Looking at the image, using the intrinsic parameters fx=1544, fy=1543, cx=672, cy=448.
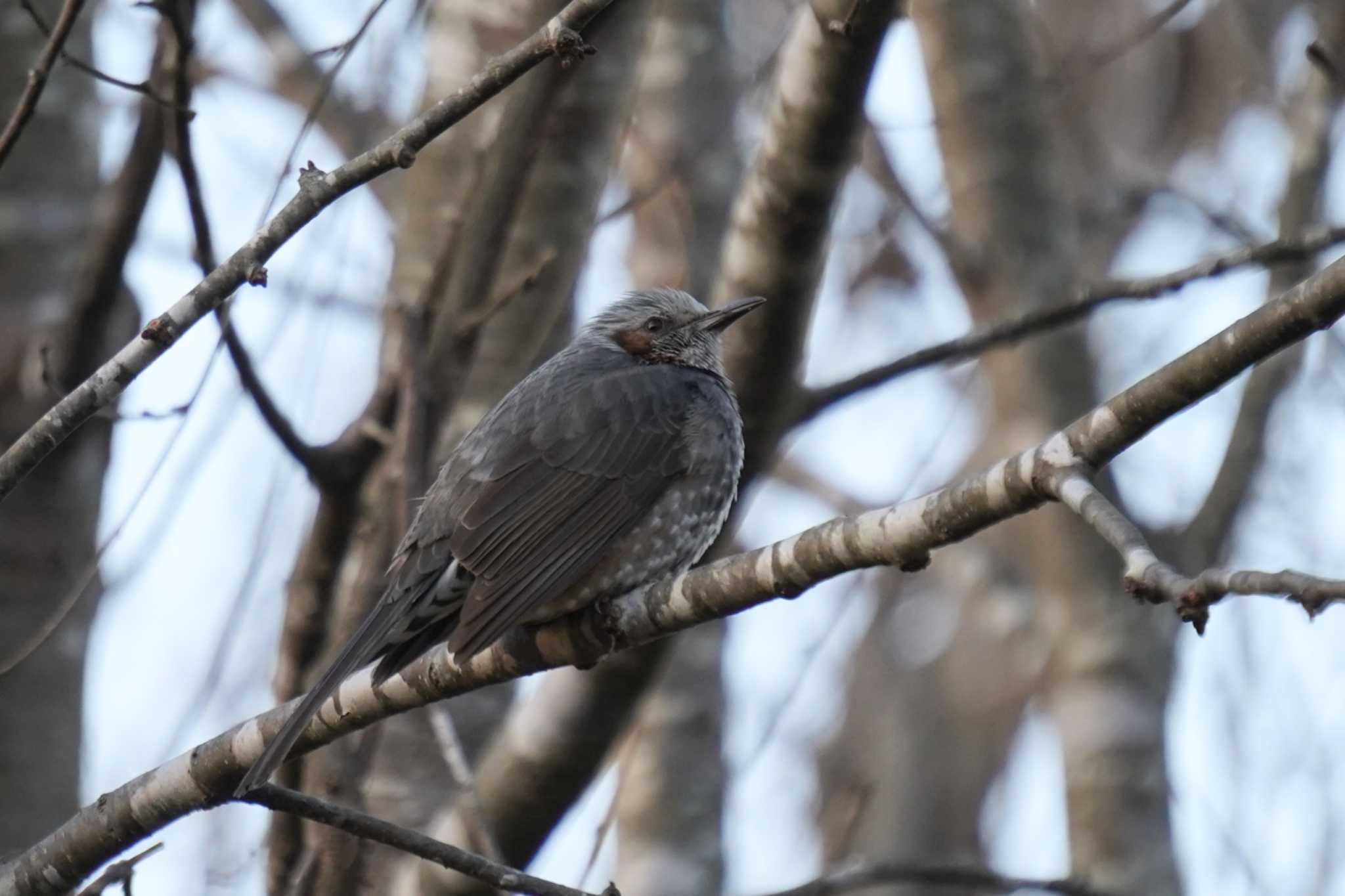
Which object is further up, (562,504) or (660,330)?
(660,330)

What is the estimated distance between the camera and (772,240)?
4.67 meters

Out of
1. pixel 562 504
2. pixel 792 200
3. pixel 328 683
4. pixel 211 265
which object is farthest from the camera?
pixel 792 200

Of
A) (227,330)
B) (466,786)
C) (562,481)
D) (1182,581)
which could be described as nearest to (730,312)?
(562,481)

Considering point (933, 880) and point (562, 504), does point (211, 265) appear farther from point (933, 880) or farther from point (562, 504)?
point (933, 880)

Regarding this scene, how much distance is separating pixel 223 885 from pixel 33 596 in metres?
1.15

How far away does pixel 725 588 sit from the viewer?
311cm

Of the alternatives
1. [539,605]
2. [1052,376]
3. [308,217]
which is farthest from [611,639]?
[1052,376]

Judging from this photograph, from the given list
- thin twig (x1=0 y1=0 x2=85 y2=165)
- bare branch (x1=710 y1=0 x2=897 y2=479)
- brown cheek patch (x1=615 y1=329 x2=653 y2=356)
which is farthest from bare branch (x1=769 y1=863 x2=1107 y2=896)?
thin twig (x1=0 y1=0 x2=85 y2=165)

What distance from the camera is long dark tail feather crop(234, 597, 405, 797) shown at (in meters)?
3.16

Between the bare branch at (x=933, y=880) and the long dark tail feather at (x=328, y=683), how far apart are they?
140 cm

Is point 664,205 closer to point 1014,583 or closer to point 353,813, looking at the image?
point 1014,583

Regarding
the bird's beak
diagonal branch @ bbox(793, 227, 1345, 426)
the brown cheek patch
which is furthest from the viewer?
the brown cheek patch

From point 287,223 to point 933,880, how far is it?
8.86 feet

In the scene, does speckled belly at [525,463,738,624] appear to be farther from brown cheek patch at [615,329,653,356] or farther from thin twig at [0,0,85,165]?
thin twig at [0,0,85,165]
